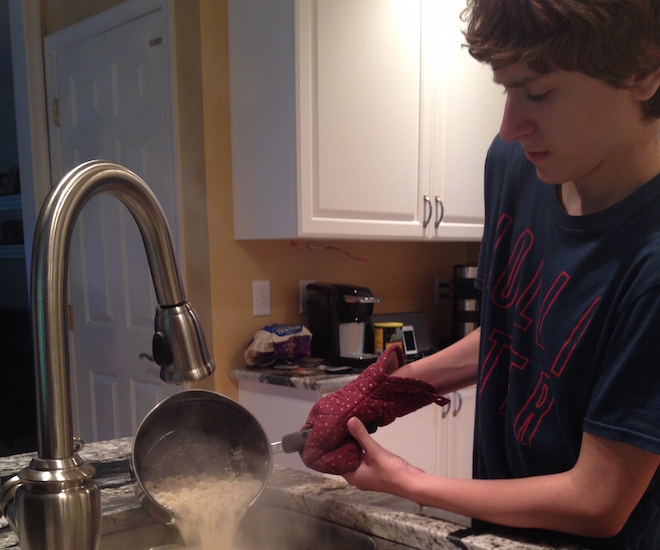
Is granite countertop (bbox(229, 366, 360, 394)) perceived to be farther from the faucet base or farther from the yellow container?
the faucet base

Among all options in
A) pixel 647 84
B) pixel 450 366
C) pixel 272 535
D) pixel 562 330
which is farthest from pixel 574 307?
pixel 272 535

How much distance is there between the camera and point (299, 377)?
6.27 feet

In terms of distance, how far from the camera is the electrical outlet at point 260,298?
7.06 ft

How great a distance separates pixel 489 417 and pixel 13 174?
303cm

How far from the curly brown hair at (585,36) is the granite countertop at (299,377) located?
1.28 meters

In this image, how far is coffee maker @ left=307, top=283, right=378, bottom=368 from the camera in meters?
2.12

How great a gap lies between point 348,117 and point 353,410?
1.32m

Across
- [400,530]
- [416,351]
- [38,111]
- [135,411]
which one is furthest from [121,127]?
[400,530]

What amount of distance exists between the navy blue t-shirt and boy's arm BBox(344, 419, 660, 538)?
0.02 m

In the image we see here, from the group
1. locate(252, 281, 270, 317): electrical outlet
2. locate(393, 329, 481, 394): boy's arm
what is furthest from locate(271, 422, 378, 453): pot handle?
locate(252, 281, 270, 317): electrical outlet

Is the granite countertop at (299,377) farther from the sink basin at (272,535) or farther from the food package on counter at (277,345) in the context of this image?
the sink basin at (272,535)

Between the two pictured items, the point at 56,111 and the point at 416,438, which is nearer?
the point at 416,438

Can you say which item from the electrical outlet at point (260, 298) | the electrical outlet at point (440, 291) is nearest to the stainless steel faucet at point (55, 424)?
the electrical outlet at point (260, 298)

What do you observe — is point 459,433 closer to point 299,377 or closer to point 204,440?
point 299,377
